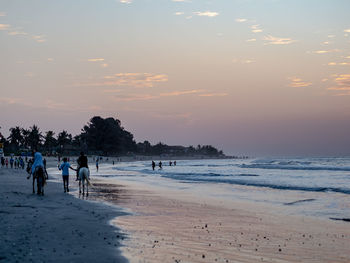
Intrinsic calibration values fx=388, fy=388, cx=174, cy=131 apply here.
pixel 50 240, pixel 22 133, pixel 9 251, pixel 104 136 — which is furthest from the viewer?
pixel 104 136

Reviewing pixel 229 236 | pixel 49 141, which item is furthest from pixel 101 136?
pixel 229 236

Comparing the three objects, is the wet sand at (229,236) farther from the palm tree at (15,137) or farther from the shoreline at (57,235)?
the palm tree at (15,137)

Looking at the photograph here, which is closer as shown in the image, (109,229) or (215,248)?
(215,248)

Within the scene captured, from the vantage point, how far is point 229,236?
986 cm

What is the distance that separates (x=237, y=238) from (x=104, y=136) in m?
180

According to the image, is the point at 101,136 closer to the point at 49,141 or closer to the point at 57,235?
the point at 49,141

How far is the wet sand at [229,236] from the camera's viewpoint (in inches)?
305

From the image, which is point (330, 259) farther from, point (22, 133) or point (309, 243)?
point (22, 133)

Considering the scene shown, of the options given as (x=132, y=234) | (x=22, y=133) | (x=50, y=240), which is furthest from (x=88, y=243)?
(x=22, y=133)

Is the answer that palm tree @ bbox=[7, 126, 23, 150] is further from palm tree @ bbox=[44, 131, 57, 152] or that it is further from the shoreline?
the shoreline

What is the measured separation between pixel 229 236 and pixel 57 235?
4196mm

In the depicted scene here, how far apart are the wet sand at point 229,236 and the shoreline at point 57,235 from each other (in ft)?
1.78

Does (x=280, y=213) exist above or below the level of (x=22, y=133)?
below

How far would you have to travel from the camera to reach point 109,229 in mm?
10289
